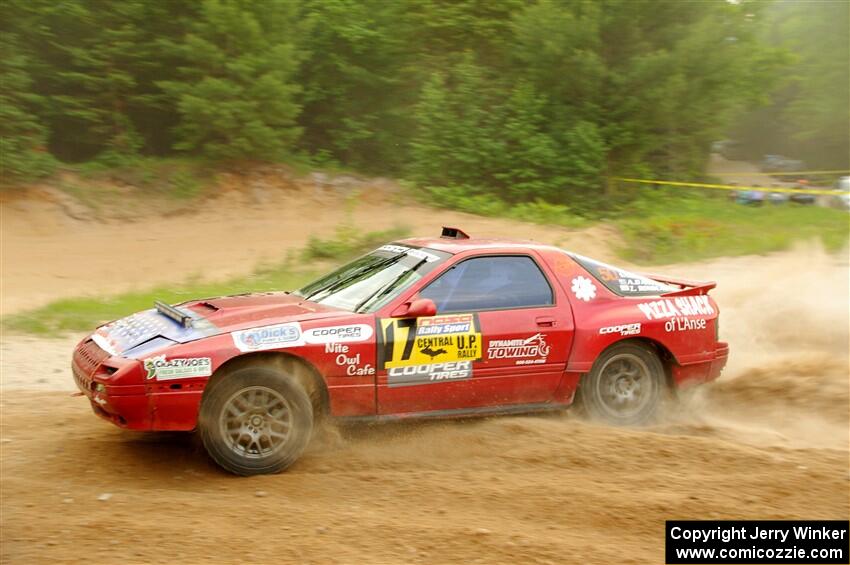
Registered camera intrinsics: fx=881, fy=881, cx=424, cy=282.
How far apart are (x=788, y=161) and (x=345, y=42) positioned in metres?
20.3

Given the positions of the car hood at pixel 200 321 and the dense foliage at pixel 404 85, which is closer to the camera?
the car hood at pixel 200 321

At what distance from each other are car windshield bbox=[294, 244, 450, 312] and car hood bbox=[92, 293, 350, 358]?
0.16 metres

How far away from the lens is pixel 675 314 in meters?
7.05

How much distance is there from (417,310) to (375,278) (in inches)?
28.9

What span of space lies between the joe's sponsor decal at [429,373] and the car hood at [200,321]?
557mm

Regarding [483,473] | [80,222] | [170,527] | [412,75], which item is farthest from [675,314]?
[412,75]

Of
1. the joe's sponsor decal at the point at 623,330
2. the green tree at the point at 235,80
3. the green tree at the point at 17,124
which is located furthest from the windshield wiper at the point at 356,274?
the green tree at the point at 235,80

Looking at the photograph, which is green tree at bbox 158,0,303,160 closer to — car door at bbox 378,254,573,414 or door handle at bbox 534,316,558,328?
car door at bbox 378,254,573,414

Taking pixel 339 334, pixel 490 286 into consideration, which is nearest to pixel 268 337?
pixel 339 334

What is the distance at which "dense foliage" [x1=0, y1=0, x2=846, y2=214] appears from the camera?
19.1m

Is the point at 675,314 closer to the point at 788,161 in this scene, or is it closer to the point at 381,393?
the point at 381,393

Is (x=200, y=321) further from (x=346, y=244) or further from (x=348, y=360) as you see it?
(x=346, y=244)

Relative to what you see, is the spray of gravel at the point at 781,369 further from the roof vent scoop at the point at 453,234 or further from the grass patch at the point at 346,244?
the grass patch at the point at 346,244

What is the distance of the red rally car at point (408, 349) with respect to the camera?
5469 mm
